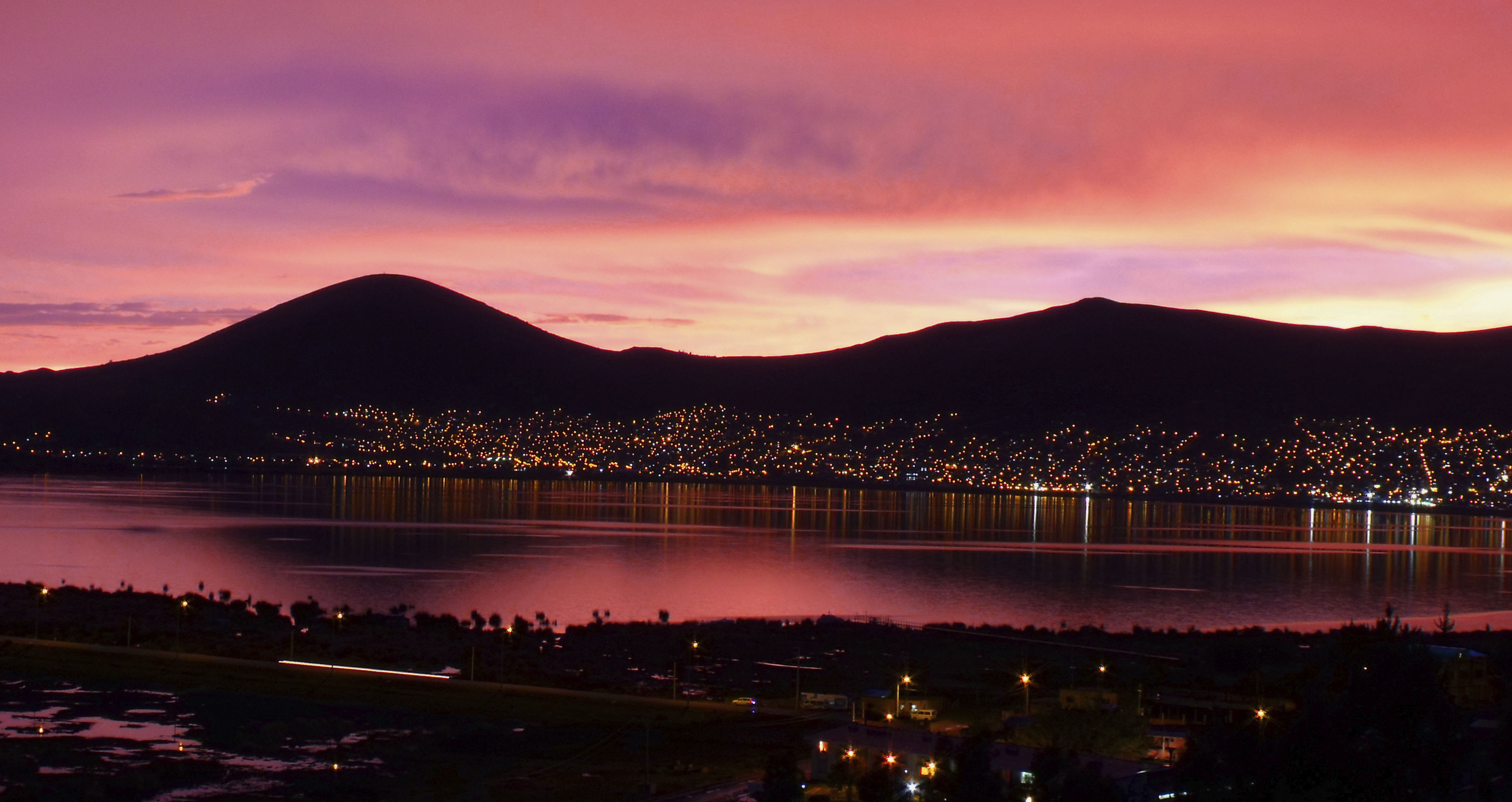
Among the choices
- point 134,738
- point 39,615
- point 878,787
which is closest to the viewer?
point 878,787

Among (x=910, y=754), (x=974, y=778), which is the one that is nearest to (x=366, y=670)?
(x=910, y=754)

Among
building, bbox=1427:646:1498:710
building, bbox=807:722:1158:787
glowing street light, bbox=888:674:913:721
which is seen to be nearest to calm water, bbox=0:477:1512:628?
glowing street light, bbox=888:674:913:721

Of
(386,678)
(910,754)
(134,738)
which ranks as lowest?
(134,738)

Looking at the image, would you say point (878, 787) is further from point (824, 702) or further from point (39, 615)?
point (39, 615)

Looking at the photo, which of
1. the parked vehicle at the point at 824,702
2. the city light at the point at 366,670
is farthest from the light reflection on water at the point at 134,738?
the parked vehicle at the point at 824,702

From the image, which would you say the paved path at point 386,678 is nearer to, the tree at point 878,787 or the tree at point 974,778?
the tree at point 878,787

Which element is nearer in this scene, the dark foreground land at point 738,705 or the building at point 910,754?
the dark foreground land at point 738,705

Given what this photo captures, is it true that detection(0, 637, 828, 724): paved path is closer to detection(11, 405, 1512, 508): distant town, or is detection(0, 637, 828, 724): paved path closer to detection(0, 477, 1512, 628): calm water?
detection(0, 477, 1512, 628): calm water
